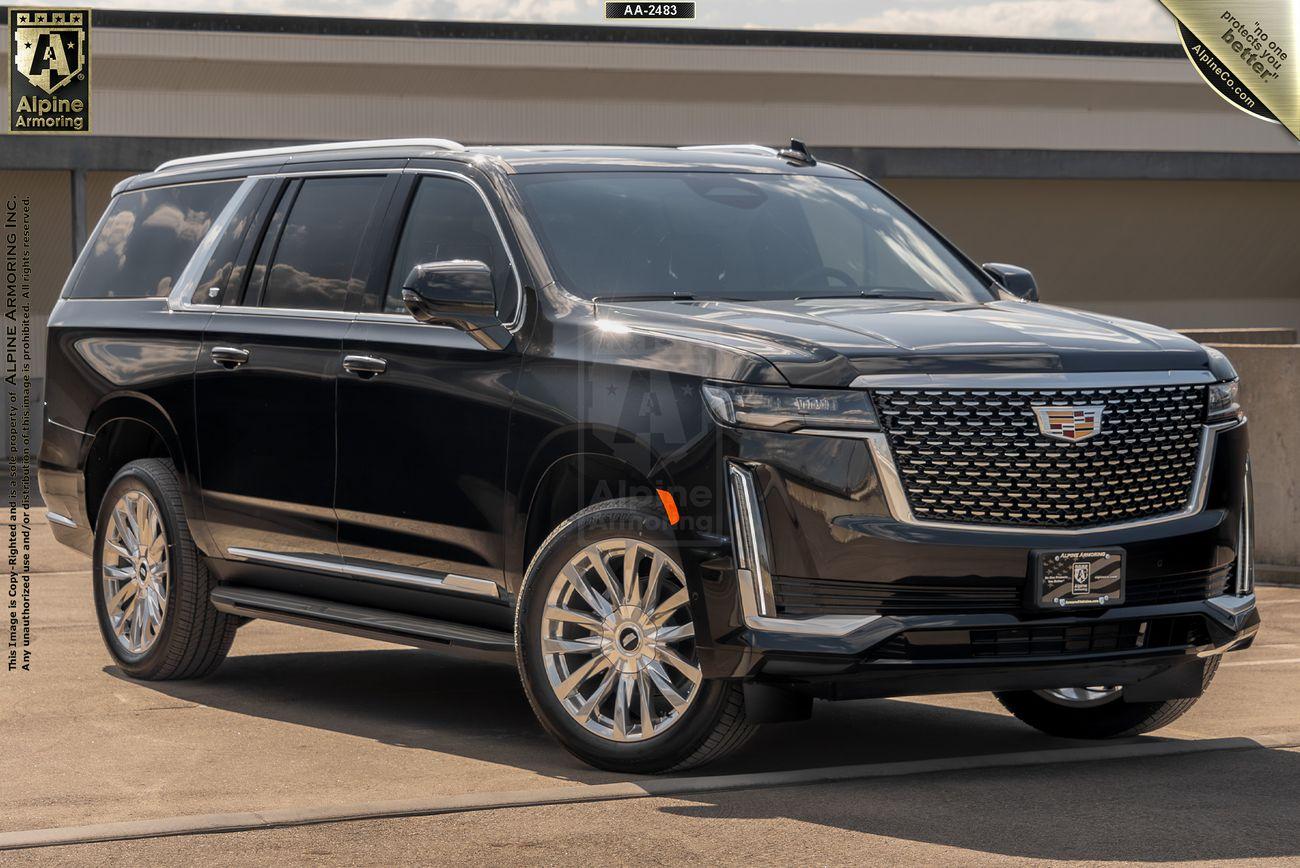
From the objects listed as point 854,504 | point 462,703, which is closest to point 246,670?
point 462,703

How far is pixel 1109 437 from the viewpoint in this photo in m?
6.98

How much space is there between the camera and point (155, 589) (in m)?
9.66

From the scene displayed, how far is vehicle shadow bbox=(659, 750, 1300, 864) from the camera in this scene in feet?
20.1

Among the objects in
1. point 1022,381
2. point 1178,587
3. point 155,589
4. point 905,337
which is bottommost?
point 155,589

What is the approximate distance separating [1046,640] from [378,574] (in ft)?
8.75

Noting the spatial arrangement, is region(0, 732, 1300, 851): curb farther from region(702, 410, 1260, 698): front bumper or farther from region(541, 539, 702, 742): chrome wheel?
region(702, 410, 1260, 698): front bumper

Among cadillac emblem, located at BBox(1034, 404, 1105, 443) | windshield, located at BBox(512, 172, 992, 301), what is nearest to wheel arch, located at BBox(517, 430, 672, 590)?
windshield, located at BBox(512, 172, 992, 301)

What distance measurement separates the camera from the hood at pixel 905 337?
6.76 metres

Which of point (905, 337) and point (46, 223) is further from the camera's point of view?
point (46, 223)

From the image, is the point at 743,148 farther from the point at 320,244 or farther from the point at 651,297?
the point at 320,244

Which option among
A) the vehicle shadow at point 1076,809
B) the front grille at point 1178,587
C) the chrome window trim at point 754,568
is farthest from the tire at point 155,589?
the front grille at point 1178,587

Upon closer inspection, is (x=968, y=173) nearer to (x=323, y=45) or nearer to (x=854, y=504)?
(x=323, y=45)

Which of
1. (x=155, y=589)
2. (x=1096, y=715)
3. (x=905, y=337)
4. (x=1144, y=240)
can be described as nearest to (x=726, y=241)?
(x=905, y=337)

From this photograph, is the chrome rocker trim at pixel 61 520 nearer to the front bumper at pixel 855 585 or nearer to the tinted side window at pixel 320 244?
the tinted side window at pixel 320 244
